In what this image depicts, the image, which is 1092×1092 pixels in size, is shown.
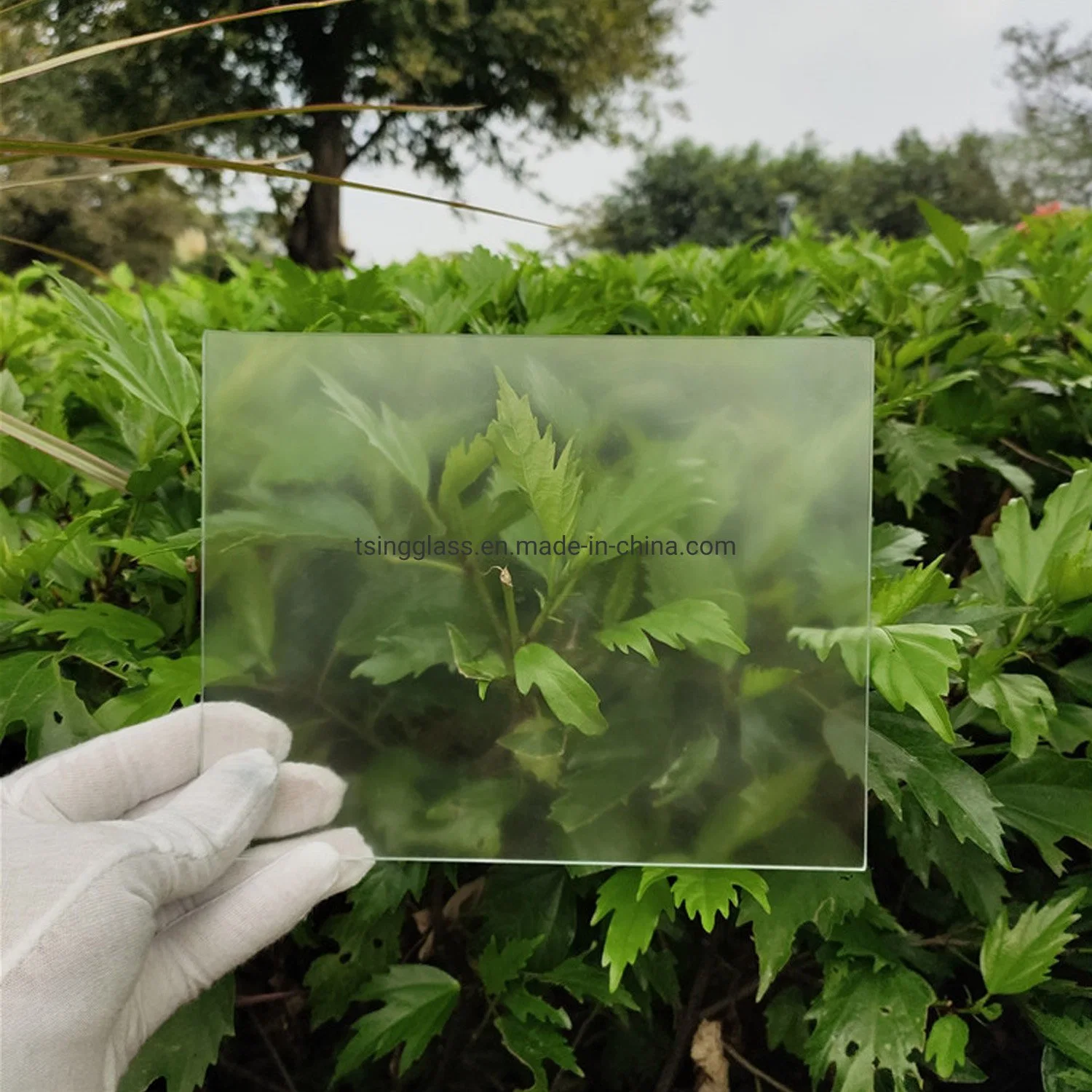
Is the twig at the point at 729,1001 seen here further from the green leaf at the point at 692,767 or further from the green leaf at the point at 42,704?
the green leaf at the point at 42,704

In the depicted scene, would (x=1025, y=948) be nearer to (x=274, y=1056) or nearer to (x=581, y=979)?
(x=581, y=979)

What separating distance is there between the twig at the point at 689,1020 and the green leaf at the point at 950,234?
0.96 metres

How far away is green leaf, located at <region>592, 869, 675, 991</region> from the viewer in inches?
28.6

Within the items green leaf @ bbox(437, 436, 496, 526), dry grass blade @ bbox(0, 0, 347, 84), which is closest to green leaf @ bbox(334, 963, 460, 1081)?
green leaf @ bbox(437, 436, 496, 526)

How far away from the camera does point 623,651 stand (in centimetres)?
71

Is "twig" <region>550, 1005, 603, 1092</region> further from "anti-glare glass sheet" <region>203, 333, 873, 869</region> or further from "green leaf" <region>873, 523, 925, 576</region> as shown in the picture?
"green leaf" <region>873, 523, 925, 576</region>

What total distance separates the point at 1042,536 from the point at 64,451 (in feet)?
2.92

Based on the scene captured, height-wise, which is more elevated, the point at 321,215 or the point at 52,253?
the point at 52,253

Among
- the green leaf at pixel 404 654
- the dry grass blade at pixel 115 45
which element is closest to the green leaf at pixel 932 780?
the green leaf at pixel 404 654

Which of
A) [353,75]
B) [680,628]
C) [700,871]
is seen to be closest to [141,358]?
[680,628]

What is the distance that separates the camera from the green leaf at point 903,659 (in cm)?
68

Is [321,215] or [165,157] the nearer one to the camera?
[165,157]

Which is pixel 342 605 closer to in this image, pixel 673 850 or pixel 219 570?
pixel 219 570

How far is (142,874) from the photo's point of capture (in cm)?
70
